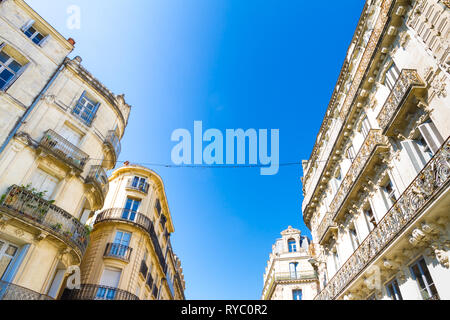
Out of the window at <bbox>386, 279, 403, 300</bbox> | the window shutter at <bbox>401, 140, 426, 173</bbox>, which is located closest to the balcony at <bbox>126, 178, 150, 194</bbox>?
the window at <bbox>386, 279, 403, 300</bbox>

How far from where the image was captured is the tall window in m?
12.5

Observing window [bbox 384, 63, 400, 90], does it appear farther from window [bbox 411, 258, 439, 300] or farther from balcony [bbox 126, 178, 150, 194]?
balcony [bbox 126, 178, 150, 194]

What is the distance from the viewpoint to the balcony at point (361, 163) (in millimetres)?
9938

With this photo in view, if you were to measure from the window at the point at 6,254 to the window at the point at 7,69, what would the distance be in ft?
22.4

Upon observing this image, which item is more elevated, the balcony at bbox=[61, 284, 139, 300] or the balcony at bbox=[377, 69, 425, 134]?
the balcony at bbox=[377, 69, 425, 134]

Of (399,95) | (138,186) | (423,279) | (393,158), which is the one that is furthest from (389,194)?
(138,186)

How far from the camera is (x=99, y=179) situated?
14.8 m

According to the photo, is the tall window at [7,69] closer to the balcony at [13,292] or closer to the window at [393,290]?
the balcony at [13,292]

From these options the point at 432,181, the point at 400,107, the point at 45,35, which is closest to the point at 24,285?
the point at 45,35

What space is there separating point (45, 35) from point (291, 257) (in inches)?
1346

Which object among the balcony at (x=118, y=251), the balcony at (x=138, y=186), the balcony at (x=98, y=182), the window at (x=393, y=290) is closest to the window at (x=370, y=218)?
the window at (x=393, y=290)

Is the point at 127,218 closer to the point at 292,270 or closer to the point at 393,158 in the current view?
the point at 393,158

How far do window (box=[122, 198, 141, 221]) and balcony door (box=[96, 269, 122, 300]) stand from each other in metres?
3.99
